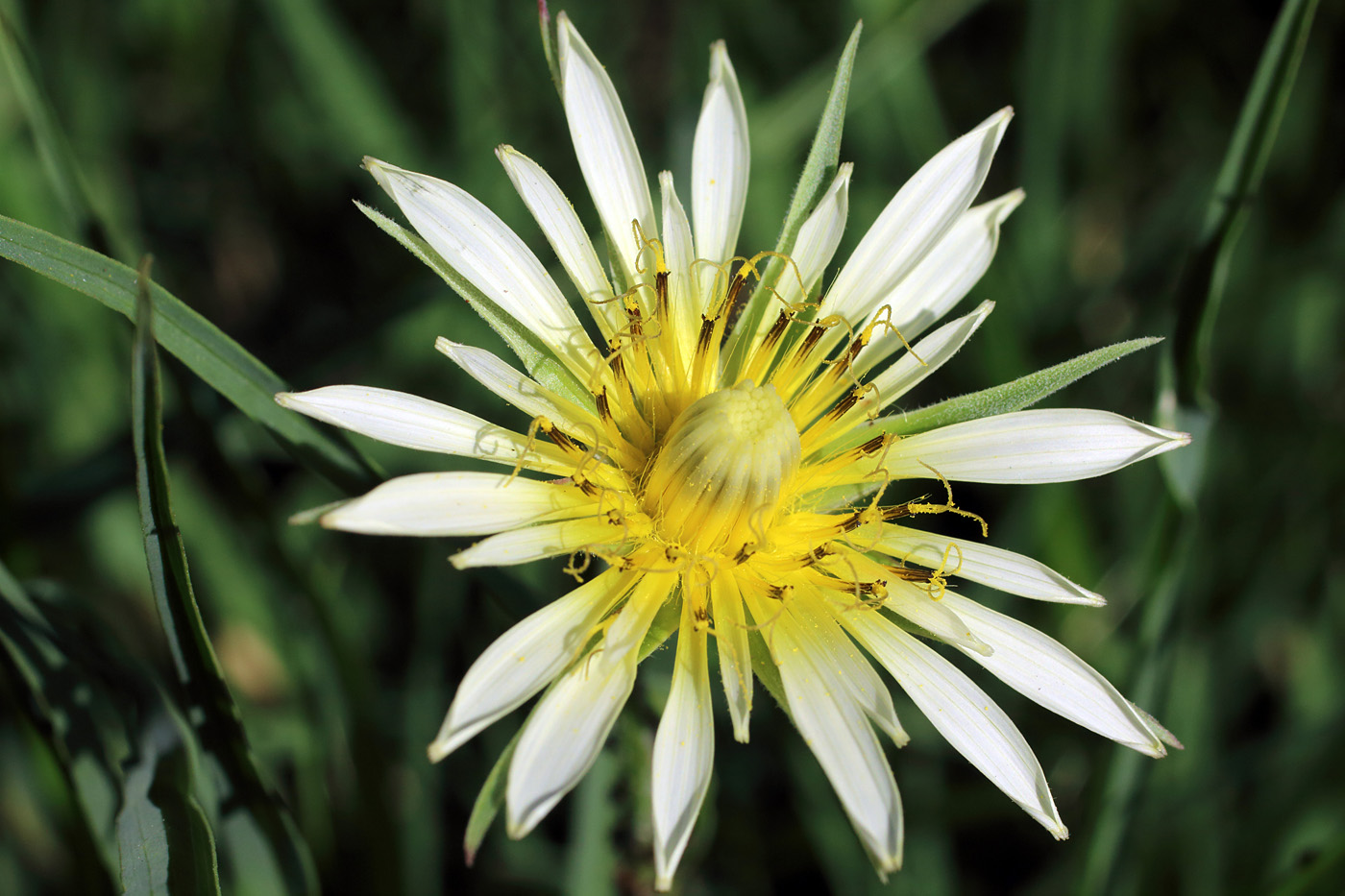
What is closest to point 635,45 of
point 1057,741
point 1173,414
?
point 1173,414

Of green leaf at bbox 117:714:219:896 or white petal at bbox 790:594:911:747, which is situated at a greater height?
green leaf at bbox 117:714:219:896

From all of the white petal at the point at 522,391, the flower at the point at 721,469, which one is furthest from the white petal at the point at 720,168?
the white petal at the point at 522,391

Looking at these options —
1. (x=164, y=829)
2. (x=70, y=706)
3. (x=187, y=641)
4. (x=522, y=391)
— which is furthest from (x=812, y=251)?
(x=70, y=706)

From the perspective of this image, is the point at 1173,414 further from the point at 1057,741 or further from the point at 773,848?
the point at 773,848

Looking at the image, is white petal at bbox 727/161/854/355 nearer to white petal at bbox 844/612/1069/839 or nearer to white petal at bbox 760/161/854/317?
white petal at bbox 760/161/854/317

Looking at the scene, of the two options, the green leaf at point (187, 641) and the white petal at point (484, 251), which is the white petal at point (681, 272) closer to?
the white petal at point (484, 251)

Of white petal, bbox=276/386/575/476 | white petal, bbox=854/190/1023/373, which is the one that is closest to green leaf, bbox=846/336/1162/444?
white petal, bbox=854/190/1023/373
